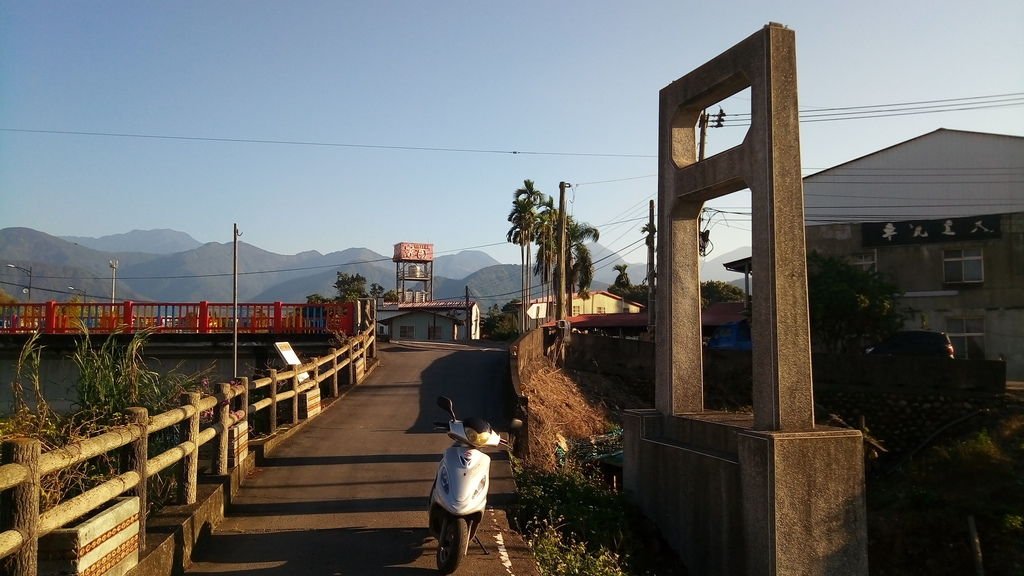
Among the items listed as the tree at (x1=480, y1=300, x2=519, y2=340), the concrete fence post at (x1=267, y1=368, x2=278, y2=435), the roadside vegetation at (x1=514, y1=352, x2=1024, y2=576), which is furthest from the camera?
the tree at (x1=480, y1=300, x2=519, y2=340)

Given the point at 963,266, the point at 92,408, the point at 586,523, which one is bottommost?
the point at 586,523

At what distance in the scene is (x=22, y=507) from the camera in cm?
419

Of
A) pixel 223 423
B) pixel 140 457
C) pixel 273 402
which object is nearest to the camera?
pixel 140 457

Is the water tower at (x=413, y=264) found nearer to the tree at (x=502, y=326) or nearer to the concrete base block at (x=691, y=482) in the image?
the tree at (x=502, y=326)

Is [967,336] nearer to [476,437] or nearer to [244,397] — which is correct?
[476,437]

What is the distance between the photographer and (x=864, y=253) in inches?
1246

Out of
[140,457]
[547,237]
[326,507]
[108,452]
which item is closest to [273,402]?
[326,507]

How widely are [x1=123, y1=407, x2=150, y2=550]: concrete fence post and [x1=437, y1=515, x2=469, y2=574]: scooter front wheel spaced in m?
2.36

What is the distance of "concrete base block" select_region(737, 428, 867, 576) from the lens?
8.30m

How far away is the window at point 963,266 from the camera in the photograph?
29391mm

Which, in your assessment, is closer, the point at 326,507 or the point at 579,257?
the point at 326,507

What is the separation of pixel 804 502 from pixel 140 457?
22.2 ft

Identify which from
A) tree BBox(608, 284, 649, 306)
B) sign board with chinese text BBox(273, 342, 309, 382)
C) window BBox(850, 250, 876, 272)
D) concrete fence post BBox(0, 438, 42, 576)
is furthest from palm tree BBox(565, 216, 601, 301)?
concrete fence post BBox(0, 438, 42, 576)

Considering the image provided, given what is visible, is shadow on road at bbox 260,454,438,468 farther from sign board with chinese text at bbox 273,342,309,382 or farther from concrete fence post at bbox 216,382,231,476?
sign board with chinese text at bbox 273,342,309,382
